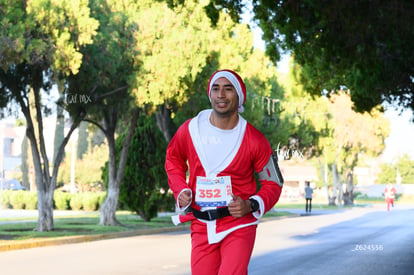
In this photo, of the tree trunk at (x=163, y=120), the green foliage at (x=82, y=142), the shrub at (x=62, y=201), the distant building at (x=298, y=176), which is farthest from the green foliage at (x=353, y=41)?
the distant building at (x=298, y=176)

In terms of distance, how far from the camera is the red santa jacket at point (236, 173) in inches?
209

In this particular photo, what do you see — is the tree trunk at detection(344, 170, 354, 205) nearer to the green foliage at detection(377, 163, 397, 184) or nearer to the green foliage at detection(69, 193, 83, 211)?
the green foliage at detection(69, 193, 83, 211)

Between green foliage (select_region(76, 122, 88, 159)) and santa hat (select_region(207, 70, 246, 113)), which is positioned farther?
green foliage (select_region(76, 122, 88, 159))

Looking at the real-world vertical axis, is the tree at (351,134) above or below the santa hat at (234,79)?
above

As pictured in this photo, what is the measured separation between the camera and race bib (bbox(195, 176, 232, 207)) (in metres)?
5.26

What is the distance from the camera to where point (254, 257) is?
15.7 meters

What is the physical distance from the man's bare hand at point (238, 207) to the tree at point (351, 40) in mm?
9221

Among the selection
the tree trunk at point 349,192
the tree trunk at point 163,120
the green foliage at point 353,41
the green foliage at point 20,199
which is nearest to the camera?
the green foliage at point 353,41

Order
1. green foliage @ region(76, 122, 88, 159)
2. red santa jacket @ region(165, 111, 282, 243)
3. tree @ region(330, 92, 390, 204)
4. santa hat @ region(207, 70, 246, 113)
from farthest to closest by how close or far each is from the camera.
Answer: green foliage @ region(76, 122, 88, 159)
tree @ region(330, 92, 390, 204)
santa hat @ region(207, 70, 246, 113)
red santa jacket @ region(165, 111, 282, 243)

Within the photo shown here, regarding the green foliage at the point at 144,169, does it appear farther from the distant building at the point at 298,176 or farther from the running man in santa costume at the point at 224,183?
the distant building at the point at 298,176

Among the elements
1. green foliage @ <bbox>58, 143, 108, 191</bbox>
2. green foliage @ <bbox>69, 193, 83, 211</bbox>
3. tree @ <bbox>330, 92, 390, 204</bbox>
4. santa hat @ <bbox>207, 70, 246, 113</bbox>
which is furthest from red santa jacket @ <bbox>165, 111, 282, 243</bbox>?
green foliage @ <bbox>58, 143, 108, 191</bbox>

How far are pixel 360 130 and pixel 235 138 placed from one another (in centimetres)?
6085

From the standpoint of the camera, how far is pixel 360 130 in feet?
213

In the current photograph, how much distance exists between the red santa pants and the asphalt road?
7381 millimetres
